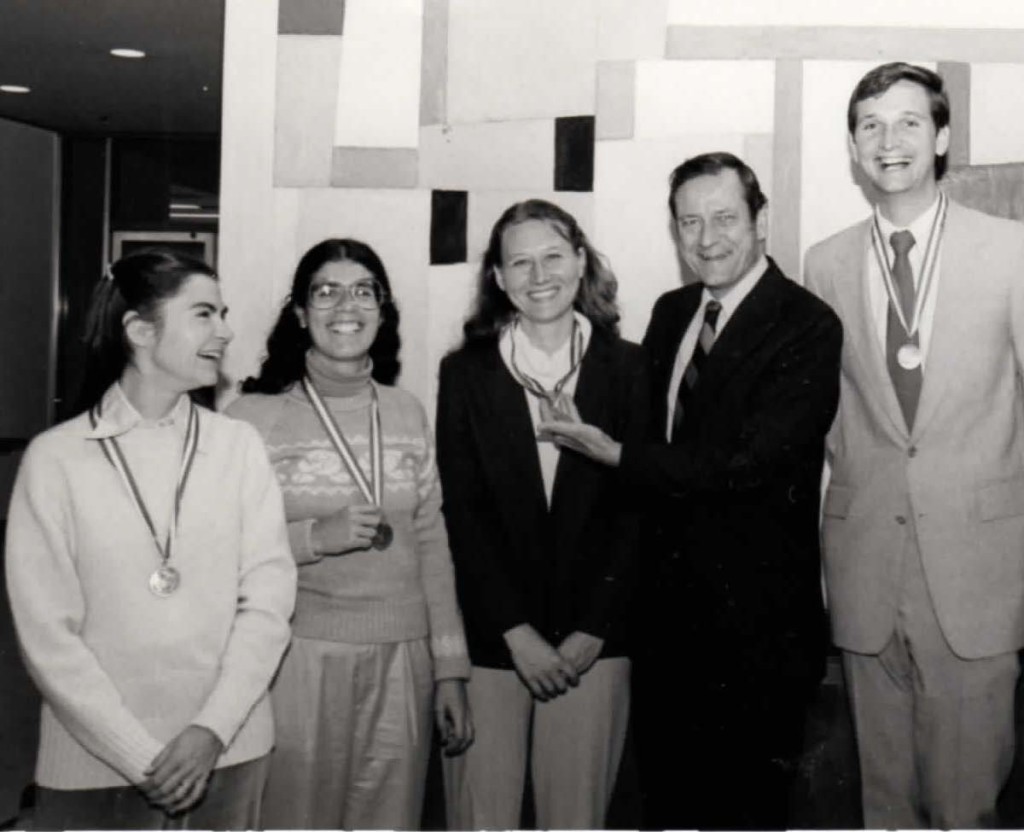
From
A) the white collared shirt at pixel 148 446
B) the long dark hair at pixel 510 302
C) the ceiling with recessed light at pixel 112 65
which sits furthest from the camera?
the ceiling with recessed light at pixel 112 65

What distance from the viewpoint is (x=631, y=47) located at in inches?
125

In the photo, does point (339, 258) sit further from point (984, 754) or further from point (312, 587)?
point (984, 754)

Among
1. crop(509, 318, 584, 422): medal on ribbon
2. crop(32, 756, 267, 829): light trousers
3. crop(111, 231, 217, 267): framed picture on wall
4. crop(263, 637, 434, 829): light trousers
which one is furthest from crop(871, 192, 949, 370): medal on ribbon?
crop(111, 231, 217, 267): framed picture on wall

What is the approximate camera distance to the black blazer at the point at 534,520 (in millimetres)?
2510

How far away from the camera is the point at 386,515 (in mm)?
2502

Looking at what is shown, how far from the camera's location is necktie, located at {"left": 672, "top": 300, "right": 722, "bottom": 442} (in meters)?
2.53

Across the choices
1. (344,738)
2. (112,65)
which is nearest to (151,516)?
(344,738)

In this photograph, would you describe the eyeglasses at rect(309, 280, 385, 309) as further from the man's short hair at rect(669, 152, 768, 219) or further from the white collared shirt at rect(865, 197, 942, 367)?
the white collared shirt at rect(865, 197, 942, 367)

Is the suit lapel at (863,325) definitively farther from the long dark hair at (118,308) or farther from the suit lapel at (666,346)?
the long dark hair at (118,308)

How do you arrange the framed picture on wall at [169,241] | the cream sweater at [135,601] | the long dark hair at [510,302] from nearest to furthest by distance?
the cream sweater at [135,601] < the long dark hair at [510,302] < the framed picture on wall at [169,241]

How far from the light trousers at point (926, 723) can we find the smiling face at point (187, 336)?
1427 millimetres

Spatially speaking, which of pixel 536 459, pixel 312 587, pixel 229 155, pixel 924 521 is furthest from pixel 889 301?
pixel 229 155

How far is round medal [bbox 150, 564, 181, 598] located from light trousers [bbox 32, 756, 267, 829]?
327mm

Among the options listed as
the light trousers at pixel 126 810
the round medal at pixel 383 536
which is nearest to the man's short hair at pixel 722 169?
the round medal at pixel 383 536
